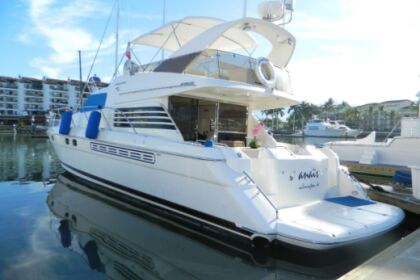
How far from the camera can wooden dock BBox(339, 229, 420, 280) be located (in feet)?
10.9

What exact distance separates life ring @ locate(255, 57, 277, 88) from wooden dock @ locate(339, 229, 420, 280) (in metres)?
3.91

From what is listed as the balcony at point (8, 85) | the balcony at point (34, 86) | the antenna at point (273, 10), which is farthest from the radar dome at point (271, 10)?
the balcony at point (8, 85)

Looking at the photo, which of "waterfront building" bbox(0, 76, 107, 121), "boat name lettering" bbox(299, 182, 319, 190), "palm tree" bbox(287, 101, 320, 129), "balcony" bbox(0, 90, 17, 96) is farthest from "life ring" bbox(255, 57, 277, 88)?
"balcony" bbox(0, 90, 17, 96)

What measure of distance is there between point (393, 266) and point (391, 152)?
37.6 feet

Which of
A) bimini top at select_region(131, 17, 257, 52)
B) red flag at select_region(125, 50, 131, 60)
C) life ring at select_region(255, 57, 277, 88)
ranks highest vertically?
bimini top at select_region(131, 17, 257, 52)

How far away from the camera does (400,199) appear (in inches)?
271

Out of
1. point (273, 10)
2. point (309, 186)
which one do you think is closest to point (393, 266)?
point (309, 186)

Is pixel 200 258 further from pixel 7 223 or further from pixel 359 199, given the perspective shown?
pixel 7 223

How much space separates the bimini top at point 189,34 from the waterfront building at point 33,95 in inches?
2715

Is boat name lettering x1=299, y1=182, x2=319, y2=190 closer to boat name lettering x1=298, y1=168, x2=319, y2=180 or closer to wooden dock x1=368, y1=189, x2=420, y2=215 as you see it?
boat name lettering x1=298, y1=168, x2=319, y2=180

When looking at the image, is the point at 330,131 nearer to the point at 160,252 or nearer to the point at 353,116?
the point at 353,116

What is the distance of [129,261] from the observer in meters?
5.05

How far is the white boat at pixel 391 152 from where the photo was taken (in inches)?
501

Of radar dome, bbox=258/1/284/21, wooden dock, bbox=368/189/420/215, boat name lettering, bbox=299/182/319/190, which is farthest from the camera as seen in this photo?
radar dome, bbox=258/1/284/21
